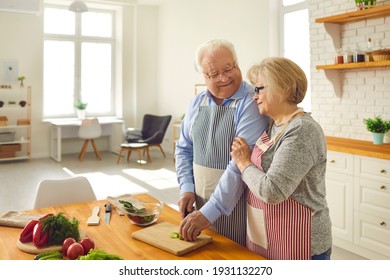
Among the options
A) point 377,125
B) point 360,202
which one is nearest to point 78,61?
point 377,125

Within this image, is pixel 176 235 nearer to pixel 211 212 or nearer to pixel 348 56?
pixel 211 212

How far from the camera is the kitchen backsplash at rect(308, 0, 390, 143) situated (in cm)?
380

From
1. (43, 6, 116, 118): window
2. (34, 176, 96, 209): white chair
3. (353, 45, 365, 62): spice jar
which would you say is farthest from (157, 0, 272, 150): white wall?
(34, 176, 96, 209): white chair

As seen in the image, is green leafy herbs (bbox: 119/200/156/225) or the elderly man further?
green leafy herbs (bbox: 119/200/156/225)

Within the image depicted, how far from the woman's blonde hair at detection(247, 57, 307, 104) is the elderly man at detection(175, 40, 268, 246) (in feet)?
0.76

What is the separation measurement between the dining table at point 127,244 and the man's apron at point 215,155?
109 millimetres

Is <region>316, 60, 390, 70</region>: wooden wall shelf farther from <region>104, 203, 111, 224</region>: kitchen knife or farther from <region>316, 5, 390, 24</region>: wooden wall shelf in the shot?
<region>104, 203, 111, 224</region>: kitchen knife

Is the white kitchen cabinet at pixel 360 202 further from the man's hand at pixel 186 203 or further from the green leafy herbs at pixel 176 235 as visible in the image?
the green leafy herbs at pixel 176 235

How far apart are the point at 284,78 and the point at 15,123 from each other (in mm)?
7473

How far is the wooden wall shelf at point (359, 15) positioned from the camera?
11.6ft

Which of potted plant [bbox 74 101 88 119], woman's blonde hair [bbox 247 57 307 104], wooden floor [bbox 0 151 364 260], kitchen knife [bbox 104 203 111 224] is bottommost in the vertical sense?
wooden floor [bbox 0 151 364 260]

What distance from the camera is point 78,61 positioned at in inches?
345

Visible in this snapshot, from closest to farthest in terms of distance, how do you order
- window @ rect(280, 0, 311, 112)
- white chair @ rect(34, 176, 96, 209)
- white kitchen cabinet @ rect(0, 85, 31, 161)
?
white chair @ rect(34, 176, 96, 209) < window @ rect(280, 0, 311, 112) < white kitchen cabinet @ rect(0, 85, 31, 161)

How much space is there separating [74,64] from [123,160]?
7.88 ft
